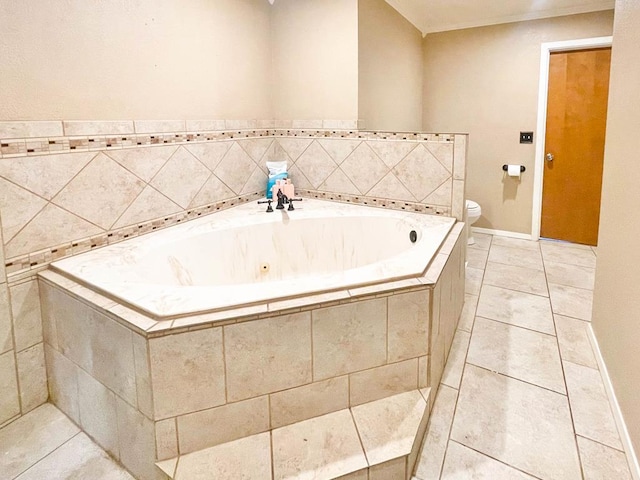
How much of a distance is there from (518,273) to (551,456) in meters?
2.00

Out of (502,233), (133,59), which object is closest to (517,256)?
(502,233)

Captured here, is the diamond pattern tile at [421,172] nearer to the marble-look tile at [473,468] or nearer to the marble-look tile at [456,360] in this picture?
the marble-look tile at [456,360]

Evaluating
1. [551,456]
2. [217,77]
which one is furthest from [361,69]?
[551,456]

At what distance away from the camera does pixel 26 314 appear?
1.71 m

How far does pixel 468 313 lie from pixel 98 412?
6.89 ft

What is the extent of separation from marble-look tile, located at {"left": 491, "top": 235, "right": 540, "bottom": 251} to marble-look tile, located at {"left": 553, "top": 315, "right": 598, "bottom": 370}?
1.53m

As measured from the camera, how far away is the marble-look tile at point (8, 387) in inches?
64.9

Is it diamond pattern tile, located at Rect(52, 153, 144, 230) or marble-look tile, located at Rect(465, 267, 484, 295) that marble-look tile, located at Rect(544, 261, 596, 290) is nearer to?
marble-look tile, located at Rect(465, 267, 484, 295)

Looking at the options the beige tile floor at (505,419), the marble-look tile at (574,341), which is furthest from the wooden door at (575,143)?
the marble-look tile at (574,341)

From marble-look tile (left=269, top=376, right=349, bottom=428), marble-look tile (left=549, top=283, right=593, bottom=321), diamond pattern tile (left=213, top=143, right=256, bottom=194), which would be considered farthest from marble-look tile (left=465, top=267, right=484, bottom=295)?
diamond pattern tile (left=213, top=143, right=256, bottom=194)

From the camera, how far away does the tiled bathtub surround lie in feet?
4.29

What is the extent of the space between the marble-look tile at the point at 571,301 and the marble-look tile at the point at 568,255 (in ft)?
2.12

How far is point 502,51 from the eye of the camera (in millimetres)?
3902

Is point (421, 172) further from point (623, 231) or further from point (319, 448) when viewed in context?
point (319, 448)
